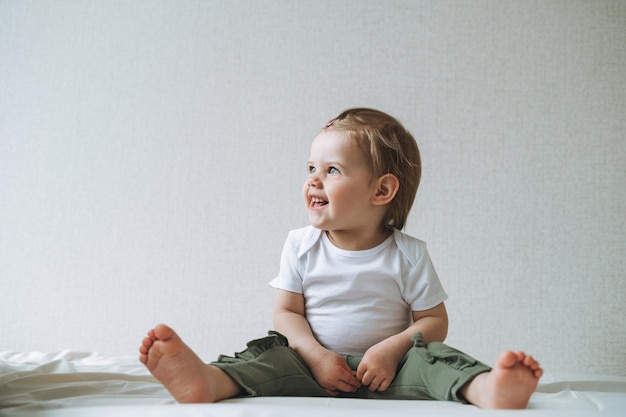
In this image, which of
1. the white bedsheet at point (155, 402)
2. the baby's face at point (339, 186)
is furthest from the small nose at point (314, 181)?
the white bedsheet at point (155, 402)

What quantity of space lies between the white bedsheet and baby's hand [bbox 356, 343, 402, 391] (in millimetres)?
139

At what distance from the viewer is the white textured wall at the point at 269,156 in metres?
2.05

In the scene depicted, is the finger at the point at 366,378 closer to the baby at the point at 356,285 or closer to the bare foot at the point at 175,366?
the baby at the point at 356,285

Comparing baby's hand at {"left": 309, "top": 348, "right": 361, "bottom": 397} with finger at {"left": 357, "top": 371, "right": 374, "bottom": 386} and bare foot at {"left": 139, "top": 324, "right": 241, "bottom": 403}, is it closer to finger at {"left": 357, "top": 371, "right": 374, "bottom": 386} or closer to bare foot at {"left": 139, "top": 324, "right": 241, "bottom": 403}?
finger at {"left": 357, "top": 371, "right": 374, "bottom": 386}

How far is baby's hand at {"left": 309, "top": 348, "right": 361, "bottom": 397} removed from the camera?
1.14 m

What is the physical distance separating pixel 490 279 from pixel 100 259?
1.27m

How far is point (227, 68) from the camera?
2207 mm

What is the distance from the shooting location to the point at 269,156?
84.4 inches

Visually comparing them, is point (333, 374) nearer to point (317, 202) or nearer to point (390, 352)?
point (390, 352)

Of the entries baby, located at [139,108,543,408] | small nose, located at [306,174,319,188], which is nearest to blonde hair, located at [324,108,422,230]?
baby, located at [139,108,543,408]

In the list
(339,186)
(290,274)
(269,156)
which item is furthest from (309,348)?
(269,156)

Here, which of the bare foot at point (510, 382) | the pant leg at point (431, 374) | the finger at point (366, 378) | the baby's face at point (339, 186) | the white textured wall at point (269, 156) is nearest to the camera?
the bare foot at point (510, 382)

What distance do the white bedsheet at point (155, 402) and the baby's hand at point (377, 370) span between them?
14 cm

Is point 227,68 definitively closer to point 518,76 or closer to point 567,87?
point 518,76
